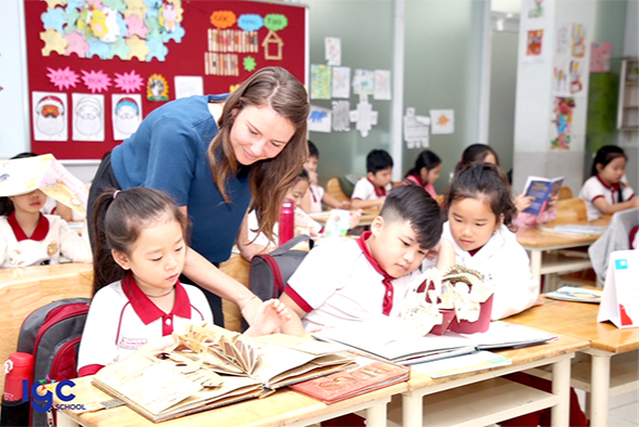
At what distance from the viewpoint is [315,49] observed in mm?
6254

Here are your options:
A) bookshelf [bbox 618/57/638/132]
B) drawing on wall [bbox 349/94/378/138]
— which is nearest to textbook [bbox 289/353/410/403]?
drawing on wall [bbox 349/94/378/138]

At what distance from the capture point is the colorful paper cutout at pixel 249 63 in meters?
5.61

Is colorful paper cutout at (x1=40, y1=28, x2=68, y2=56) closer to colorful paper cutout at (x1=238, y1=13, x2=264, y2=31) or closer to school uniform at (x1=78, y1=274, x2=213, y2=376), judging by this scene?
colorful paper cutout at (x1=238, y1=13, x2=264, y2=31)

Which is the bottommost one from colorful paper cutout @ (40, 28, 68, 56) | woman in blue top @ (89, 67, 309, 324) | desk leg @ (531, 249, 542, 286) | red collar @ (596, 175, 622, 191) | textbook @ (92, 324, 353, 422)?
desk leg @ (531, 249, 542, 286)

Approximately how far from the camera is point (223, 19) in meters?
5.45

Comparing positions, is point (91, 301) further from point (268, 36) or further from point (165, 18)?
point (268, 36)

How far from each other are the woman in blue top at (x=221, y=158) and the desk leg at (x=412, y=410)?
0.44m

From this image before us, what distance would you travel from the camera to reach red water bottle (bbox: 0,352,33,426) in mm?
1714

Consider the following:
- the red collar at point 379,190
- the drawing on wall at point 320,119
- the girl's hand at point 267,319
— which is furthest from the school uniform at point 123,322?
the drawing on wall at point 320,119

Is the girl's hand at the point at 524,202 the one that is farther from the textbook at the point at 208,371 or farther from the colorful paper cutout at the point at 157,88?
the textbook at the point at 208,371

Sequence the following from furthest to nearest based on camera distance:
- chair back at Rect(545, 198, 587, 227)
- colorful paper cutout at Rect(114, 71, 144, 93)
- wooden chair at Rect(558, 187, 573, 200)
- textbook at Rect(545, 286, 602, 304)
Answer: wooden chair at Rect(558, 187, 573, 200) → colorful paper cutout at Rect(114, 71, 144, 93) → chair back at Rect(545, 198, 587, 227) → textbook at Rect(545, 286, 602, 304)

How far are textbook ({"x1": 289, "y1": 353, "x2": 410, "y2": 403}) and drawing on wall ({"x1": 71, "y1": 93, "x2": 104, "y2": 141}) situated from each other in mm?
3955

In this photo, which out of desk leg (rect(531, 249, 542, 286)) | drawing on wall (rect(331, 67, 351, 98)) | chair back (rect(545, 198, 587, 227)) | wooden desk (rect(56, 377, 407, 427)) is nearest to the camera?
wooden desk (rect(56, 377, 407, 427))

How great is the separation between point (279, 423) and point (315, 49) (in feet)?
17.6
